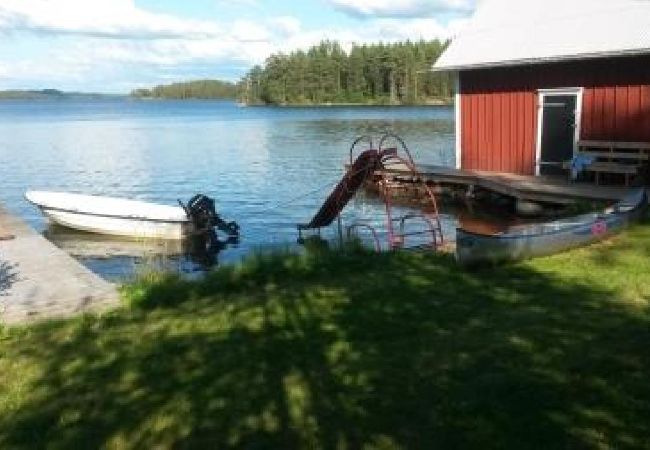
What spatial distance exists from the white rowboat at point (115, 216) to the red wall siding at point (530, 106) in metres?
8.91

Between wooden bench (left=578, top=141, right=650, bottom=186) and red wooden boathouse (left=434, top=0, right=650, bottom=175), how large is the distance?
0.27 meters

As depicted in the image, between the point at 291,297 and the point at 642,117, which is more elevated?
the point at 642,117

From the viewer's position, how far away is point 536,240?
1120 cm

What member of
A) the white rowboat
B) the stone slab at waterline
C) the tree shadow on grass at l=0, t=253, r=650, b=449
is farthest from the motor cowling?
the tree shadow on grass at l=0, t=253, r=650, b=449

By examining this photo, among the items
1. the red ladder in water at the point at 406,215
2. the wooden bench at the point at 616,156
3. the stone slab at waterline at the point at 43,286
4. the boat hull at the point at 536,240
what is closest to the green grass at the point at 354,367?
the boat hull at the point at 536,240

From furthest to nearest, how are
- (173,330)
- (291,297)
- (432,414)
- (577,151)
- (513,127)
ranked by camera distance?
(513,127), (577,151), (291,297), (173,330), (432,414)

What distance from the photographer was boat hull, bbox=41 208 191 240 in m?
20.1

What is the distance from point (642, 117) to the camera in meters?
17.6

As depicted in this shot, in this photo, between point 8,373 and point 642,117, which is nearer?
point 8,373

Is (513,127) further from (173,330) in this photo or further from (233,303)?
(173,330)

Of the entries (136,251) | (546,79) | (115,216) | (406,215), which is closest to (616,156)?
(546,79)

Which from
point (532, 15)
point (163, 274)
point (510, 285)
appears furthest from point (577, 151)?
point (163, 274)

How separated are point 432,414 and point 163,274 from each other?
694 centimetres

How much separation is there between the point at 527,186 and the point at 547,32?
4411 mm
